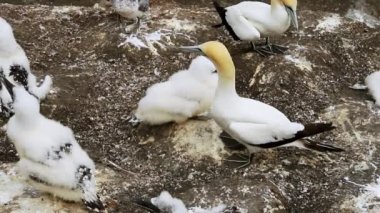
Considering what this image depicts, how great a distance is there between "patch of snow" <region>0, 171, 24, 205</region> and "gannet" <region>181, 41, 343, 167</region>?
5.36 feet

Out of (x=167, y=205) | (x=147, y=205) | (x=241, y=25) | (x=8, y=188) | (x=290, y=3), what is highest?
(x=290, y=3)

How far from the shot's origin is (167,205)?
448 centimetres

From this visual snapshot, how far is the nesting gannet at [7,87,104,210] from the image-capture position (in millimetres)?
4293

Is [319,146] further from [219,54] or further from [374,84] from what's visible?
[374,84]

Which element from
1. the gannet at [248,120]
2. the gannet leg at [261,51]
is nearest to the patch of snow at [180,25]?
the gannet leg at [261,51]

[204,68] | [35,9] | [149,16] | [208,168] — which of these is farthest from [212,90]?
[35,9]

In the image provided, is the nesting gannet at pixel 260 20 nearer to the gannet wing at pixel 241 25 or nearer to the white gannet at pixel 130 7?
the gannet wing at pixel 241 25

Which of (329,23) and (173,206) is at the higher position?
(329,23)

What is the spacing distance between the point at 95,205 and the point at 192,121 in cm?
141

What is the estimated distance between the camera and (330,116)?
581 centimetres

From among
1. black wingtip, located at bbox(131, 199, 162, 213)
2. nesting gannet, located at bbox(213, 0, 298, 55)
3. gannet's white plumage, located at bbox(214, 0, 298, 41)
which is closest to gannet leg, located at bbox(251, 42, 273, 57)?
nesting gannet, located at bbox(213, 0, 298, 55)

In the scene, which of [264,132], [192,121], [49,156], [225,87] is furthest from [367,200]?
[49,156]

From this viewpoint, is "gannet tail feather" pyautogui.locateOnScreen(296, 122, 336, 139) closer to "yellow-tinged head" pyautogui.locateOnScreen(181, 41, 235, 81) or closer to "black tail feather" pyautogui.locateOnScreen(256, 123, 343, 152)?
"black tail feather" pyautogui.locateOnScreen(256, 123, 343, 152)

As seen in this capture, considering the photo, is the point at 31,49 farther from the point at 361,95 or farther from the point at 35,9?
the point at 361,95
